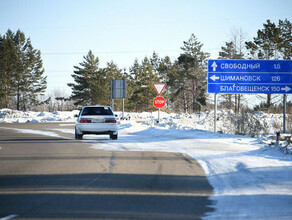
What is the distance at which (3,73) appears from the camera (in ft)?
218

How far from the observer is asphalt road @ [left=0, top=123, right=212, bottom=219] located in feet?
16.6

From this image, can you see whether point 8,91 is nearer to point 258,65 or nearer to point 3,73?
point 3,73

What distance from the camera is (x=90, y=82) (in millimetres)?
84812

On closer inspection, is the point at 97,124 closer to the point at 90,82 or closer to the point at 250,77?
the point at 250,77

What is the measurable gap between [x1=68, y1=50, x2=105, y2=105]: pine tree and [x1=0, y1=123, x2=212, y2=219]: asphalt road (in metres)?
74.8

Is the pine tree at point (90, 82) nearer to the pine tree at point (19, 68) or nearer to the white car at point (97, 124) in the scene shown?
the pine tree at point (19, 68)

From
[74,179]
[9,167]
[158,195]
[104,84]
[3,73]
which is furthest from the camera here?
[104,84]

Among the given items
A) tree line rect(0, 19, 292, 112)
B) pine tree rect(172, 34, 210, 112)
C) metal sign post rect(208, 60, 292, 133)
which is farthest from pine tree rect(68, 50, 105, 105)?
metal sign post rect(208, 60, 292, 133)

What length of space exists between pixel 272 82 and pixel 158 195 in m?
17.4

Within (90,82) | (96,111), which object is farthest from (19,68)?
(96,111)

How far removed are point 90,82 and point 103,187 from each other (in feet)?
261

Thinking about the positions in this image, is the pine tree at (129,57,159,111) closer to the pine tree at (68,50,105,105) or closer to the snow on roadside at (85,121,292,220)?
the pine tree at (68,50,105,105)

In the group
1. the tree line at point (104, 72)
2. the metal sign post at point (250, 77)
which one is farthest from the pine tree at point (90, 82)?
the metal sign post at point (250, 77)

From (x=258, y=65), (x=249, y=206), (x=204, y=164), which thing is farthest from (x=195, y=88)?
(x=249, y=206)
